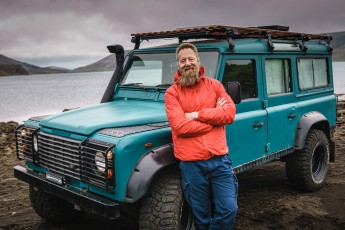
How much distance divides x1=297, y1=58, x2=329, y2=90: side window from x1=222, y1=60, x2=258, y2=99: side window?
1189mm

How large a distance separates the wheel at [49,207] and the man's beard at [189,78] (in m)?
2.26

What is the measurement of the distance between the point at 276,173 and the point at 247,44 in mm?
3077

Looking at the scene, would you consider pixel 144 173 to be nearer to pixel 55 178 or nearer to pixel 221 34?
pixel 55 178

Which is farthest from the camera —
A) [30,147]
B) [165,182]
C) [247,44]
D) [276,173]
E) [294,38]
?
[276,173]

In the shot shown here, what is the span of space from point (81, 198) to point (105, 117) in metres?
0.84


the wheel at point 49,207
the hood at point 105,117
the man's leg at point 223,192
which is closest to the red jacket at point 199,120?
the man's leg at point 223,192

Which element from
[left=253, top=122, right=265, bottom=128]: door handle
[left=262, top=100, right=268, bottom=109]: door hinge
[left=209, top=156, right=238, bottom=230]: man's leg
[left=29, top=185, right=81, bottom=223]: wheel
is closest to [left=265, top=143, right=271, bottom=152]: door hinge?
[left=253, top=122, right=265, bottom=128]: door handle

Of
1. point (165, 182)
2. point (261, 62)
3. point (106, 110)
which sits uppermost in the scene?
point (261, 62)

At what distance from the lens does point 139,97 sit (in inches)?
183

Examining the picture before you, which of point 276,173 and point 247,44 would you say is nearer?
point 247,44

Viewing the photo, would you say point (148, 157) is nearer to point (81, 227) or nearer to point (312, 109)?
point (81, 227)

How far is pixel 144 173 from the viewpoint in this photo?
3.24 m

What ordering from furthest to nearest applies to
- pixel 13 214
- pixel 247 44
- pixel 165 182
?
pixel 13 214 → pixel 247 44 → pixel 165 182

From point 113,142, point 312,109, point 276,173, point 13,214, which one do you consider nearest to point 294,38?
point 312,109
